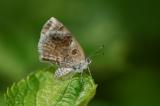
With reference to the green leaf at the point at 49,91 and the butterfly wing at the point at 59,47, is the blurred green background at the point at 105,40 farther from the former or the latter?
the green leaf at the point at 49,91

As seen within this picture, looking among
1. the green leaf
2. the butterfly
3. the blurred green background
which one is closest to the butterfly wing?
the butterfly

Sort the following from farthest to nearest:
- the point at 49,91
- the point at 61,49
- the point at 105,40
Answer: the point at 105,40 < the point at 61,49 < the point at 49,91

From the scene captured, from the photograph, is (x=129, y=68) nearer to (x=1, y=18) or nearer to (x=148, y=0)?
(x=148, y=0)

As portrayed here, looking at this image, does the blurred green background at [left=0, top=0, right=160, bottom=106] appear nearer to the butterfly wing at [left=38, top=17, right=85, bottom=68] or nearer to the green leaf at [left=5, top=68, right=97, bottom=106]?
the butterfly wing at [left=38, top=17, right=85, bottom=68]

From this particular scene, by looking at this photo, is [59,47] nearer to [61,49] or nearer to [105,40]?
[61,49]

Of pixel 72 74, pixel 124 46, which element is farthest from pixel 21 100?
pixel 124 46

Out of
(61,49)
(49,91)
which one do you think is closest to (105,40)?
(61,49)
